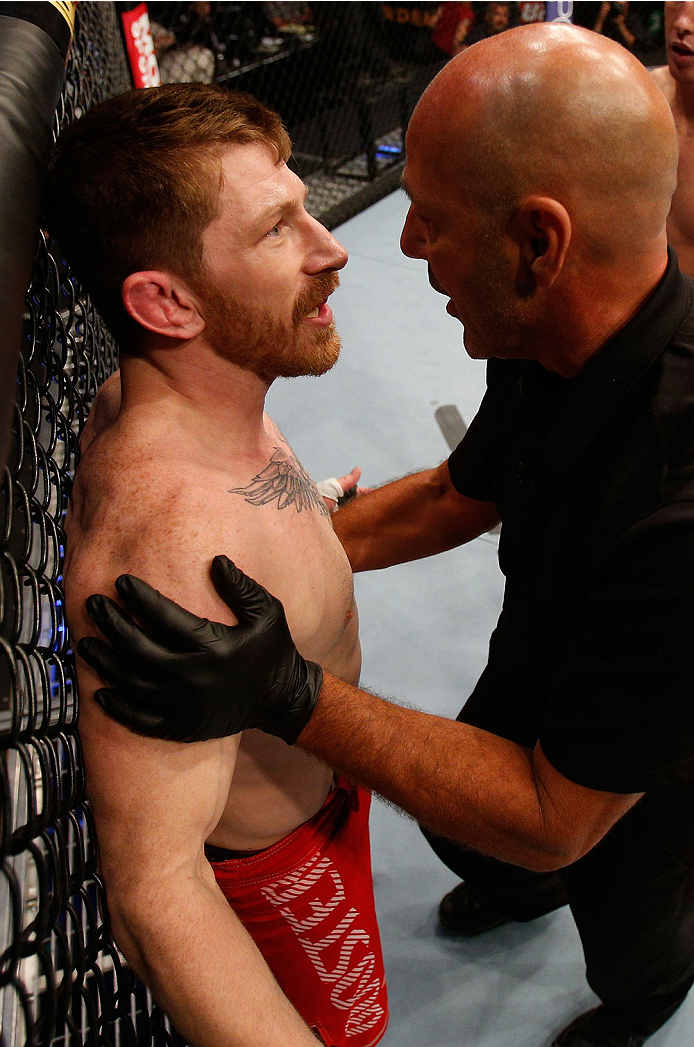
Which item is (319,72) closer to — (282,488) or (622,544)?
(282,488)

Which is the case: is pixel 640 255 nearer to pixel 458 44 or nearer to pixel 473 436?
pixel 473 436

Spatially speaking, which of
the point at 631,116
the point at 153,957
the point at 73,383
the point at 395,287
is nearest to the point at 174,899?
the point at 153,957

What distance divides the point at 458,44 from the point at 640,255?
5.72 m

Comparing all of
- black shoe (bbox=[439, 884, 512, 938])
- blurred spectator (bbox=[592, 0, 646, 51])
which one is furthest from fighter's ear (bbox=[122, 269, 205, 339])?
blurred spectator (bbox=[592, 0, 646, 51])

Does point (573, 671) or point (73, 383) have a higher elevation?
point (73, 383)

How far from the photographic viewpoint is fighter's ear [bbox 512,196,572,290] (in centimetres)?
102

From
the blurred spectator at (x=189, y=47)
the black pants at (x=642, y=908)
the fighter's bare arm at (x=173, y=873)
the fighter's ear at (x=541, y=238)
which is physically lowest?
the black pants at (x=642, y=908)

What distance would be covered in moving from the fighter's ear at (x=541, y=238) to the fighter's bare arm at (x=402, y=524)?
0.69m

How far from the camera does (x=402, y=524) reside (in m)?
1.78

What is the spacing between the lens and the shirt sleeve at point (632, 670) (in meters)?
1.02

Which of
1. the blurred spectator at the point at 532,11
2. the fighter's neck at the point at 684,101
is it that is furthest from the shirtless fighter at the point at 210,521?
the blurred spectator at the point at 532,11

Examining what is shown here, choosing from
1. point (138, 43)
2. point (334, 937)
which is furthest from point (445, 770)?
point (138, 43)

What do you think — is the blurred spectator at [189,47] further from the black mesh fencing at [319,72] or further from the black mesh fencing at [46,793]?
the black mesh fencing at [46,793]

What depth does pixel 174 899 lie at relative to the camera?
0.92 meters
